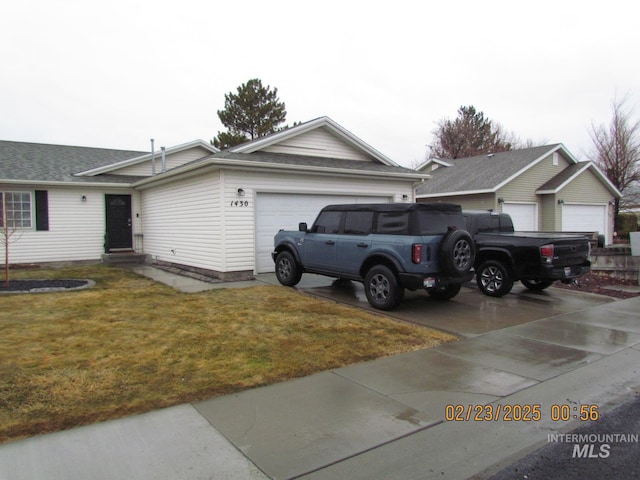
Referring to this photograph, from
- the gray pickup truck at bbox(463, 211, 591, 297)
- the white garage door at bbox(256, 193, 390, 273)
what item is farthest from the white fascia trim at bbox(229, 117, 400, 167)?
the gray pickup truck at bbox(463, 211, 591, 297)

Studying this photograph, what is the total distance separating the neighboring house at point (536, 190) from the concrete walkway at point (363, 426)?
1537 cm

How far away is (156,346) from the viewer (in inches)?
223

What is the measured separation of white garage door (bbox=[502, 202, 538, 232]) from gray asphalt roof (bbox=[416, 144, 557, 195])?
55.4 inches

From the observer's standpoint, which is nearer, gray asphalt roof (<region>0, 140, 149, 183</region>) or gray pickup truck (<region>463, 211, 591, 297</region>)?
gray pickup truck (<region>463, 211, 591, 297</region>)

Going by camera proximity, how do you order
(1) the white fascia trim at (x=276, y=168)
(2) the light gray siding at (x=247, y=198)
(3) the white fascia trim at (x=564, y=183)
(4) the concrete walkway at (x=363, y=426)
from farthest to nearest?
(3) the white fascia trim at (x=564, y=183)
(2) the light gray siding at (x=247, y=198)
(1) the white fascia trim at (x=276, y=168)
(4) the concrete walkway at (x=363, y=426)

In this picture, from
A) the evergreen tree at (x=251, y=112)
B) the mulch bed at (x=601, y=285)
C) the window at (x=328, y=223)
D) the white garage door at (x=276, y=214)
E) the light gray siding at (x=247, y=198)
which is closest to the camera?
the window at (x=328, y=223)

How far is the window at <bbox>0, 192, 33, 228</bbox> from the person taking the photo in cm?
1446

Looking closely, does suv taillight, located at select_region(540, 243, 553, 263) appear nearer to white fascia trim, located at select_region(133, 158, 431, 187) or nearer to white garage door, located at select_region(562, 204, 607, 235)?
white fascia trim, located at select_region(133, 158, 431, 187)

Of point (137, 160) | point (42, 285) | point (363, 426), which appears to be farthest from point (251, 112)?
point (363, 426)

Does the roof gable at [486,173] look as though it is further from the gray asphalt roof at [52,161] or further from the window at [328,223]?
the gray asphalt roof at [52,161]

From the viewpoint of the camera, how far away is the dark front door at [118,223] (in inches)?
642

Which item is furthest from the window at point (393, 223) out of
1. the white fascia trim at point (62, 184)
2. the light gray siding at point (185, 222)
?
the white fascia trim at point (62, 184)

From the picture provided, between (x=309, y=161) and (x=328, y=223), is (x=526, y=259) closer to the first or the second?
(x=328, y=223)

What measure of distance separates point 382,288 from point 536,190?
16.4m
